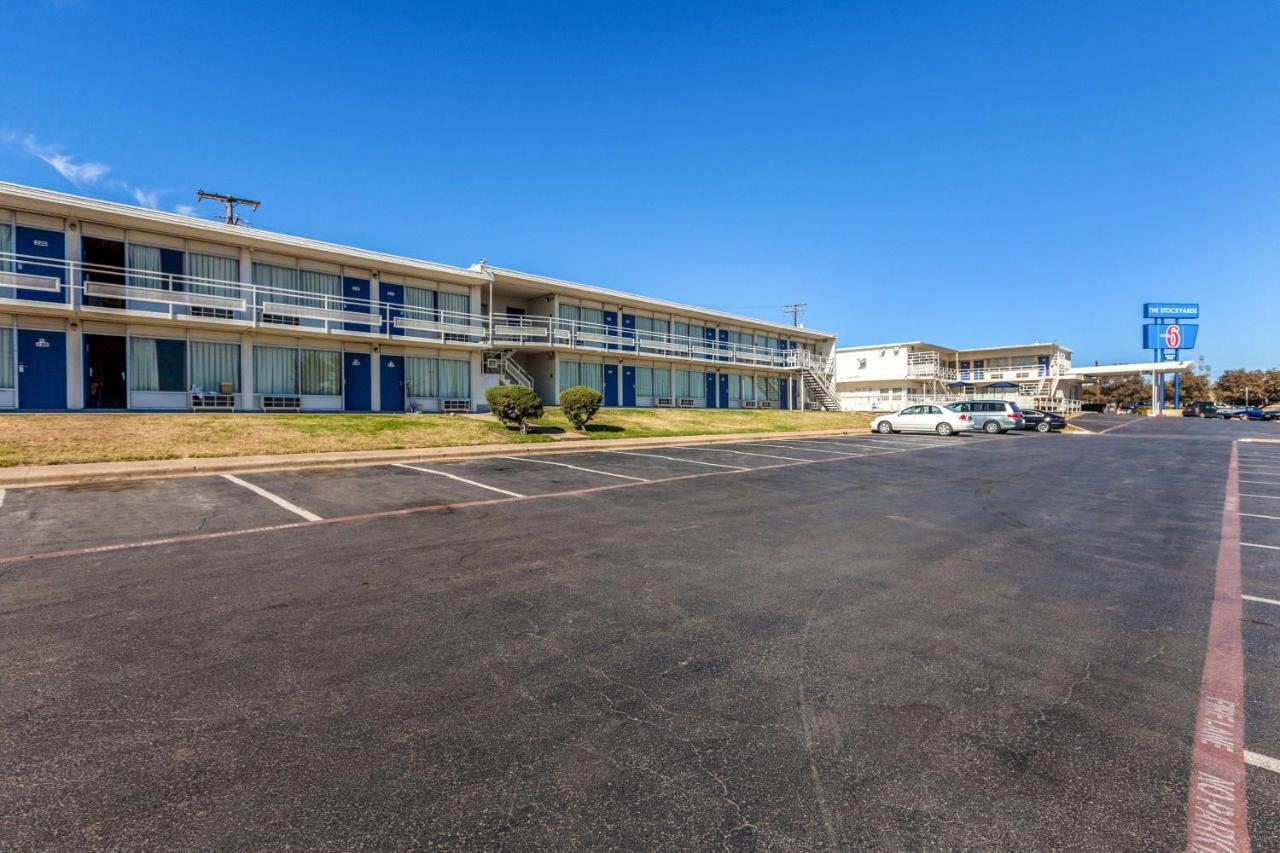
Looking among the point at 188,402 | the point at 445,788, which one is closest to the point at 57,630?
the point at 445,788

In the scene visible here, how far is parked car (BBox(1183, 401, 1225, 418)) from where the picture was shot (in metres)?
57.9

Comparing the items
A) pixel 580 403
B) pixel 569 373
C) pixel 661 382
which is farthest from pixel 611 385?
pixel 580 403

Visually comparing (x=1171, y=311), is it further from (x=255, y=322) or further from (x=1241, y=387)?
(x=255, y=322)

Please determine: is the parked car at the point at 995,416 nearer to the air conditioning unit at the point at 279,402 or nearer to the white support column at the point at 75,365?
the air conditioning unit at the point at 279,402

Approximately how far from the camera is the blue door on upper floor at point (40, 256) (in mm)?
17000

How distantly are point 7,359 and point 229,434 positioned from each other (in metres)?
8.71

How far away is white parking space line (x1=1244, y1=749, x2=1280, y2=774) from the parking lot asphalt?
1.7 inches

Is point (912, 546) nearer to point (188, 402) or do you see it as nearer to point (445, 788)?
point (445, 788)

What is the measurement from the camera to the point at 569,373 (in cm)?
2975

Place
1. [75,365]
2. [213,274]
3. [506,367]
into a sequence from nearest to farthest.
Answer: [75,365], [213,274], [506,367]

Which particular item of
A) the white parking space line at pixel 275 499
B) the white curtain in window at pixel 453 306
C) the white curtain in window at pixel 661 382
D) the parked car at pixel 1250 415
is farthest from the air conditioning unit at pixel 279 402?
the parked car at pixel 1250 415

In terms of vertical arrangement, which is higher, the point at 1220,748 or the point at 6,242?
the point at 6,242

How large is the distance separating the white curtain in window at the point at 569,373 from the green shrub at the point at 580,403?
8216 mm

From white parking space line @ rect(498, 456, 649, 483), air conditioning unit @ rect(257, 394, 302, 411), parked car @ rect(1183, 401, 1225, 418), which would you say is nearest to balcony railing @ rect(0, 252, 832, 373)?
air conditioning unit @ rect(257, 394, 302, 411)
